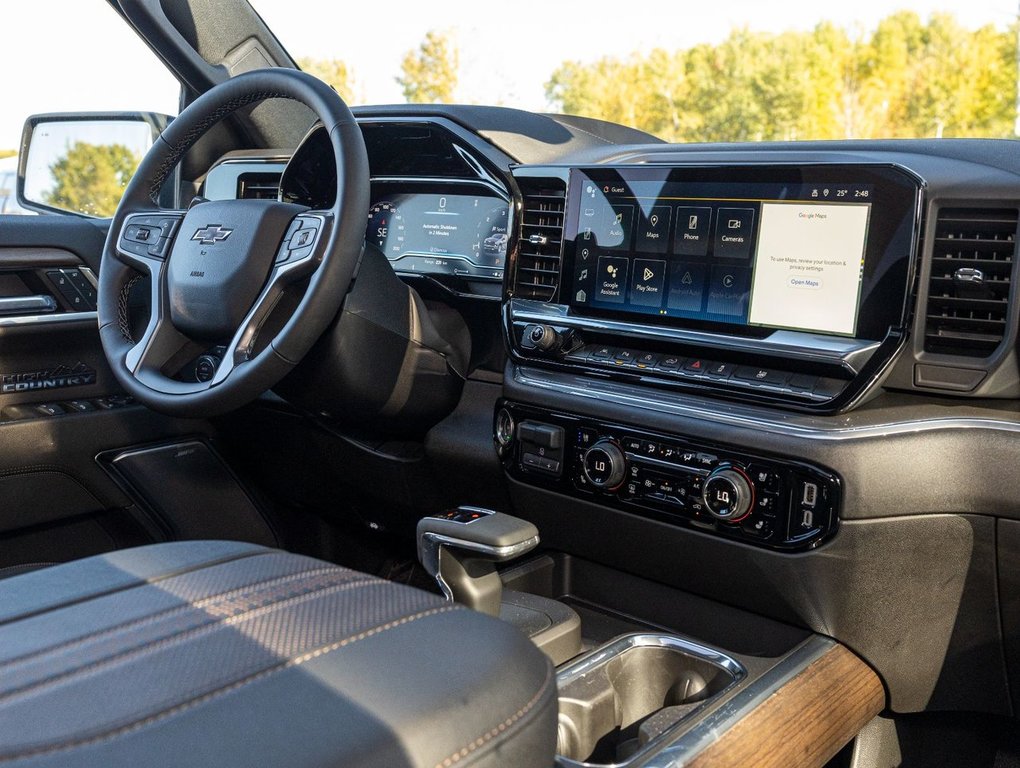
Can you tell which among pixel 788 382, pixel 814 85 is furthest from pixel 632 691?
pixel 814 85

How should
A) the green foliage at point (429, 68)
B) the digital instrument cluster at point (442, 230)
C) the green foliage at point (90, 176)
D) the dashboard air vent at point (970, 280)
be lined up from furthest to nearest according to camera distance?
the green foliage at point (429, 68), the green foliage at point (90, 176), the digital instrument cluster at point (442, 230), the dashboard air vent at point (970, 280)

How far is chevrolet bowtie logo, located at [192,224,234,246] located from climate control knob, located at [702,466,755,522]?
0.92 m

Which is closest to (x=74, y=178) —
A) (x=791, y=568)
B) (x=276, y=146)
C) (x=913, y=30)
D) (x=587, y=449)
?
(x=276, y=146)

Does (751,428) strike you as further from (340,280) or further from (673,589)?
(340,280)

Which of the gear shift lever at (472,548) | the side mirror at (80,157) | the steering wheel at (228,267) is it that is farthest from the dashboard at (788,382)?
the side mirror at (80,157)

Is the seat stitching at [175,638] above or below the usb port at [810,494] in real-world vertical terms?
below

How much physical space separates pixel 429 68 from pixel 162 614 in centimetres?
2272

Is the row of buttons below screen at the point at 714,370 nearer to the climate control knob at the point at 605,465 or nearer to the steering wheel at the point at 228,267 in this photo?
the climate control knob at the point at 605,465

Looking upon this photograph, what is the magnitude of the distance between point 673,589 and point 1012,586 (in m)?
0.55

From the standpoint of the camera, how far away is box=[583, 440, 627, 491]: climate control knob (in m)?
1.65

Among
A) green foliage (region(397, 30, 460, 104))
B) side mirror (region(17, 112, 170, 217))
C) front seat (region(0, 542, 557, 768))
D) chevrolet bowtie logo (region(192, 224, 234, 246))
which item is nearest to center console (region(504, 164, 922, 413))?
chevrolet bowtie logo (region(192, 224, 234, 246))

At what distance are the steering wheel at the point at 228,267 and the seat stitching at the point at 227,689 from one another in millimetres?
659

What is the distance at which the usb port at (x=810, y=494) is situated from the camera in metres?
1.42

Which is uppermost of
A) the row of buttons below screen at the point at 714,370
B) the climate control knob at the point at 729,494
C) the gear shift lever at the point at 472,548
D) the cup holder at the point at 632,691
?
the row of buttons below screen at the point at 714,370
